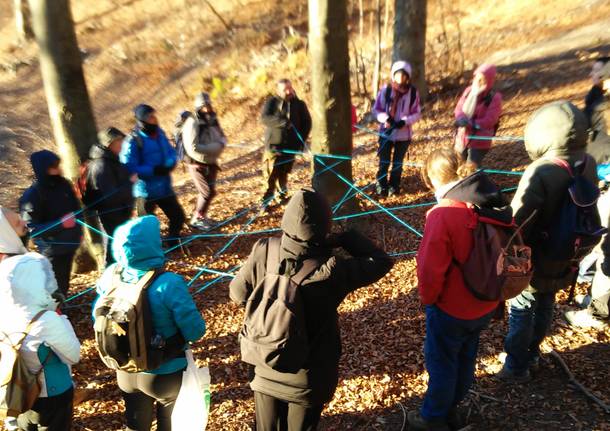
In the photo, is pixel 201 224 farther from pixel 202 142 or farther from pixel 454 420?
pixel 454 420

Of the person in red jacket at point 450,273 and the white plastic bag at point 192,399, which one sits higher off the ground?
the person in red jacket at point 450,273

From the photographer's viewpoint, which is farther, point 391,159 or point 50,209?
point 391,159

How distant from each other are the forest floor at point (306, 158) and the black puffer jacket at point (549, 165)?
1272 millimetres

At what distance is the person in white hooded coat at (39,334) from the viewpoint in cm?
259

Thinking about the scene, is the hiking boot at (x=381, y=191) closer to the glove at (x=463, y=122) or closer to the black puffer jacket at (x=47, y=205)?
the glove at (x=463, y=122)

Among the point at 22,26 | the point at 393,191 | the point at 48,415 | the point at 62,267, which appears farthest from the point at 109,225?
the point at 22,26

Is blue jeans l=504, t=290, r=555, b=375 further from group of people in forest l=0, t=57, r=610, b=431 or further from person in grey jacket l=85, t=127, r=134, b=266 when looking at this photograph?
person in grey jacket l=85, t=127, r=134, b=266

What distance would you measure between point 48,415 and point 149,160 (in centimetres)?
314

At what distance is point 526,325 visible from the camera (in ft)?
11.0

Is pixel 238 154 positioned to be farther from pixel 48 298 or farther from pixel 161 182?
pixel 48 298

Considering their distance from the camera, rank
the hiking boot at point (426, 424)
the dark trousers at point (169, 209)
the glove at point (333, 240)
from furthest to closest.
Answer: the dark trousers at point (169, 209) → the hiking boot at point (426, 424) → the glove at point (333, 240)

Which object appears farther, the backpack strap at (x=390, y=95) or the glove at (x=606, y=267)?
the backpack strap at (x=390, y=95)

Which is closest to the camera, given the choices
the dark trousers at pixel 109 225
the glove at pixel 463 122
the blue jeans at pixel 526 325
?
the blue jeans at pixel 526 325

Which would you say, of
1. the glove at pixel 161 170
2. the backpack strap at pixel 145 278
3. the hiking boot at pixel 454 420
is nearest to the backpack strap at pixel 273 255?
the backpack strap at pixel 145 278
